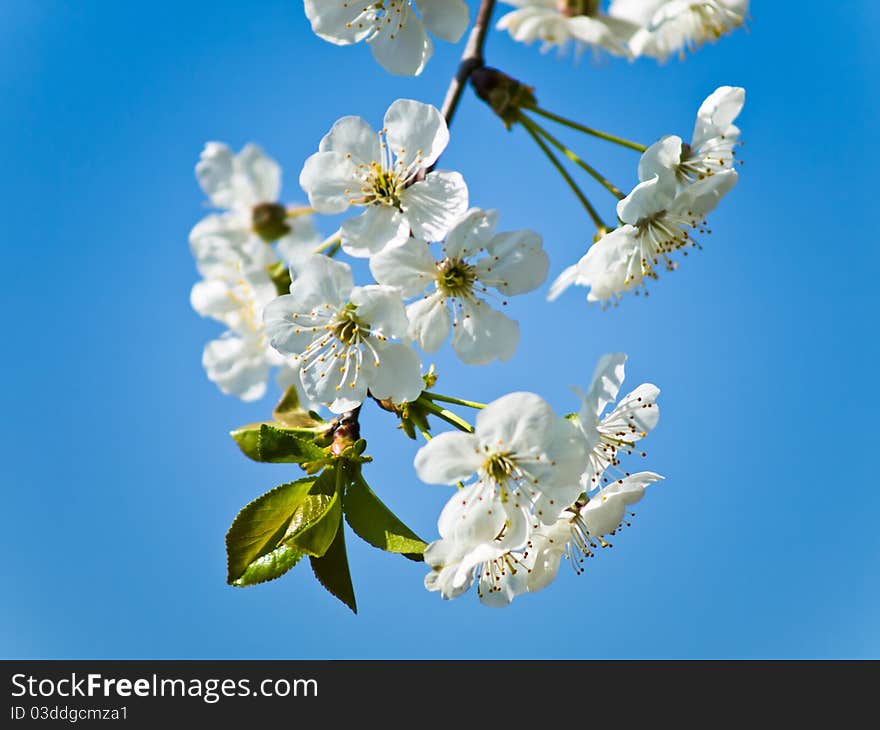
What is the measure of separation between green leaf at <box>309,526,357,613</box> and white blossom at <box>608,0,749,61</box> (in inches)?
97.7

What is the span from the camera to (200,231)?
159 inches

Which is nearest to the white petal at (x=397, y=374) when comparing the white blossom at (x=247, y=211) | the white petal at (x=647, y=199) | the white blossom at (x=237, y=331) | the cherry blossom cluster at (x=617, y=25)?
the white petal at (x=647, y=199)

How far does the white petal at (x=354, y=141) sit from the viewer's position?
7.73ft

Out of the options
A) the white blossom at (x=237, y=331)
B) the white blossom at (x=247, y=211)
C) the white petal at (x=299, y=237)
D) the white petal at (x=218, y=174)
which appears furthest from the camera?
the white petal at (x=218, y=174)

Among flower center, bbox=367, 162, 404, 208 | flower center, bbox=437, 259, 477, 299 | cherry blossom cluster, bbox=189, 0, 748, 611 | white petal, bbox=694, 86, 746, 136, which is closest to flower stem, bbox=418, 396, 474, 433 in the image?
cherry blossom cluster, bbox=189, 0, 748, 611

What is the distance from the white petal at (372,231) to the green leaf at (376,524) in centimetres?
63

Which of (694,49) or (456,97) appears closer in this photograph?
(456,97)

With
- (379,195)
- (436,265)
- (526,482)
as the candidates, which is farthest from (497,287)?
(526,482)

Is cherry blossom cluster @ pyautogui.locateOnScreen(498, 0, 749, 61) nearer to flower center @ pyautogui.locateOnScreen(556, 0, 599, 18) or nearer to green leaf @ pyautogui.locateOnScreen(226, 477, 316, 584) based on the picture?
flower center @ pyautogui.locateOnScreen(556, 0, 599, 18)

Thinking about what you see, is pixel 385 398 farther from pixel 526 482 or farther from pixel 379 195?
pixel 379 195

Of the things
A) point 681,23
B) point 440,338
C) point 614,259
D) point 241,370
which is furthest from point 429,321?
point 681,23

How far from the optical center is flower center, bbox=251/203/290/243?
14.1 ft

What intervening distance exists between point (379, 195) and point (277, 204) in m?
2.17

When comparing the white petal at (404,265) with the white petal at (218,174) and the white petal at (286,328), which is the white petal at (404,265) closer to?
the white petal at (286,328)
